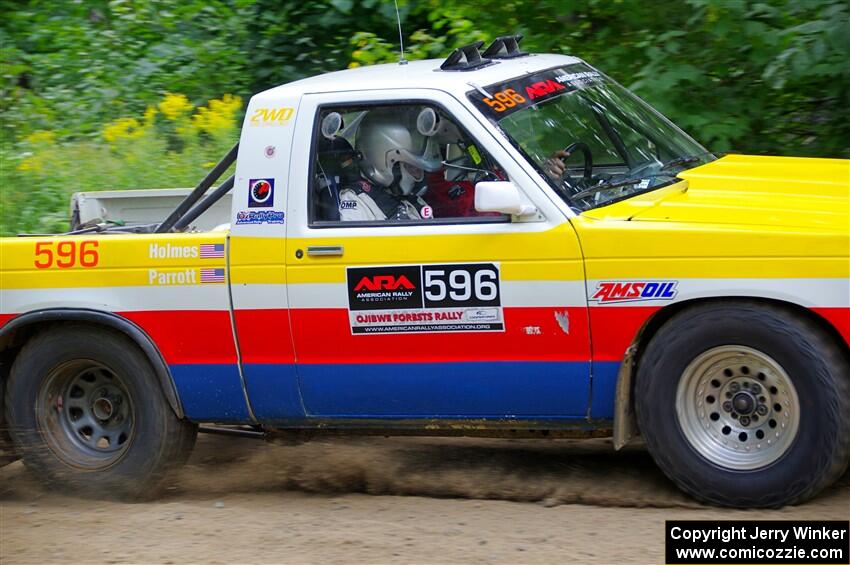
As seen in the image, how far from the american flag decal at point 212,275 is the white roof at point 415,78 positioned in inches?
32.6

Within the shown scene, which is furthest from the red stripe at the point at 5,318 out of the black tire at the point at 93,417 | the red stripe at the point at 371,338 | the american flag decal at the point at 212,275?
the american flag decal at the point at 212,275

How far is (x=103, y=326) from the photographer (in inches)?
227

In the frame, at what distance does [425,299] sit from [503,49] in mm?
1627

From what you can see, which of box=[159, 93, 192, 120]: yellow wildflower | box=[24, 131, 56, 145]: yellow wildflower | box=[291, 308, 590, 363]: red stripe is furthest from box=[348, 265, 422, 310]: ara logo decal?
box=[24, 131, 56, 145]: yellow wildflower

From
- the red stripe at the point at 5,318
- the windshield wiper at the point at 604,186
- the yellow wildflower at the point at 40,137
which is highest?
the yellow wildflower at the point at 40,137

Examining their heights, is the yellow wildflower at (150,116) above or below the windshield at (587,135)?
above

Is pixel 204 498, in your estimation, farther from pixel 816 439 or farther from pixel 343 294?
pixel 816 439

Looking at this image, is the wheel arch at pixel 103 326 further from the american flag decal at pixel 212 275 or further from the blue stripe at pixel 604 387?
the blue stripe at pixel 604 387

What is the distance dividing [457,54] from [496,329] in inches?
53.2

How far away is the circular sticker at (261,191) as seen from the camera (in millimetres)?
5359

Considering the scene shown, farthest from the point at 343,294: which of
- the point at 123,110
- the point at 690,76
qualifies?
the point at 123,110

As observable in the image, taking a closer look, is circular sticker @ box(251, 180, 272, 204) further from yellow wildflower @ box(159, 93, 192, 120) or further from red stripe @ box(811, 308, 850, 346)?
yellow wildflower @ box(159, 93, 192, 120)

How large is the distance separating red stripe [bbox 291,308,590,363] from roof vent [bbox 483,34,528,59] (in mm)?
1558

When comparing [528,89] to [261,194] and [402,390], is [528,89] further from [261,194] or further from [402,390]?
[402,390]
